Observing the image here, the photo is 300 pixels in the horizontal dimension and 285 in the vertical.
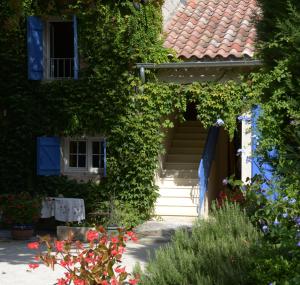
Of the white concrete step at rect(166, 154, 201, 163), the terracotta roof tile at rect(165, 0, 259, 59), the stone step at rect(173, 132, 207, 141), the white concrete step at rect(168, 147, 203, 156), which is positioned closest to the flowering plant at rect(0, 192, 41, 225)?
the white concrete step at rect(166, 154, 201, 163)

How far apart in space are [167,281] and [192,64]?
28.7 feet

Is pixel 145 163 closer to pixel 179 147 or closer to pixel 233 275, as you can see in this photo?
pixel 179 147

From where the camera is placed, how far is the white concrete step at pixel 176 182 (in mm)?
15938

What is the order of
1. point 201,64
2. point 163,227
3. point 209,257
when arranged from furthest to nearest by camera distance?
point 201,64
point 163,227
point 209,257

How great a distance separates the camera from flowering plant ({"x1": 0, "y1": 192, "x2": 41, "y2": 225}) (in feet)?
44.1

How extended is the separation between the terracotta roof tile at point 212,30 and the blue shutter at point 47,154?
12.1 ft

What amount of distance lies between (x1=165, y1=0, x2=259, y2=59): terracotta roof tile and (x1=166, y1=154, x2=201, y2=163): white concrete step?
3.34 metres

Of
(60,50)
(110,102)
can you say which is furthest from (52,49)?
(110,102)

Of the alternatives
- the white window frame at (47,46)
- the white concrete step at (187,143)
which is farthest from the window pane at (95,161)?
the white concrete step at (187,143)

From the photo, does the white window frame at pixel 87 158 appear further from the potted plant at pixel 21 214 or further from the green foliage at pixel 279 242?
the green foliage at pixel 279 242

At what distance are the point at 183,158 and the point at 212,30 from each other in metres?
3.55

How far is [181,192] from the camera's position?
51.7 ft

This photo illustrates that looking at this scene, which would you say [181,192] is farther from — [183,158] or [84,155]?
[84,155]

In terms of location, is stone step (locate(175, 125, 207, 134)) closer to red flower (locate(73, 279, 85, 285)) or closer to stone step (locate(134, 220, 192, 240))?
stone step (locate(134, 220, 192, 240))
